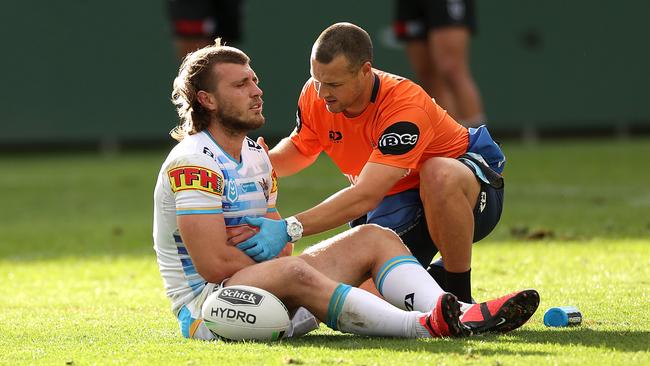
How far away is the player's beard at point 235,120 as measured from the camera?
471 cm

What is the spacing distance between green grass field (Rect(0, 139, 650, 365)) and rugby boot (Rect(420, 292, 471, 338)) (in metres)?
0.10

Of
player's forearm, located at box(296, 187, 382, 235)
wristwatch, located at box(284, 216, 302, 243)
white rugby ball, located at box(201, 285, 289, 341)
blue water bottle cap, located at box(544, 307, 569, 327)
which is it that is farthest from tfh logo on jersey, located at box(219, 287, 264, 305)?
blue water bottle cap, located at box(544, 307, 569, 327)

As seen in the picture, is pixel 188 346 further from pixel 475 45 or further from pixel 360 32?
pixel 475 45

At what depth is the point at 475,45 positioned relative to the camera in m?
15.7

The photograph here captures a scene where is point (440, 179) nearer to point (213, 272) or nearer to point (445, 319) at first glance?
point (445, 319)

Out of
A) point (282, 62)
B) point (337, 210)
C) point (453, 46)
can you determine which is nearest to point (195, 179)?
→ point (337, 210)

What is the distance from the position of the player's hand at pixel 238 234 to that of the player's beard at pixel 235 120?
14.7 inches

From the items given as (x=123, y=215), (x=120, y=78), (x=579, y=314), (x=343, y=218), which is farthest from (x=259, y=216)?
(x=120, y=78)

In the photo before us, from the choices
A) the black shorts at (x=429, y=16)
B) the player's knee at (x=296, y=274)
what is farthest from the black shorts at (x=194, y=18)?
the player's knee at (x=296, y=274)

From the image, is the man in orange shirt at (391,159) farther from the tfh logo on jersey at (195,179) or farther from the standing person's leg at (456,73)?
the standing person's leg at (456,73)

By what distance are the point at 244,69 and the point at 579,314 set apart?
155cm

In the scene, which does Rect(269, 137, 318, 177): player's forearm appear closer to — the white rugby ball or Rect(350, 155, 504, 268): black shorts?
Rect(350, 155, 504, 268): black shorts

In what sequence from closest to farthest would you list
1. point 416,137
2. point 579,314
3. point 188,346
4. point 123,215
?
point 188,346 < point 579,314 < point 416,137 < point 123,215

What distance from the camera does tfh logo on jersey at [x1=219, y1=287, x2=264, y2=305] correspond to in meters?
4.38
